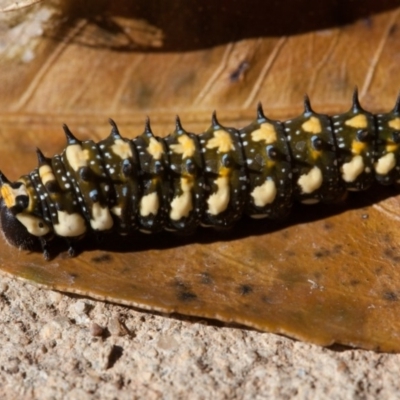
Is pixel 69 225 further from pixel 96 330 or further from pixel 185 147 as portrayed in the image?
pixel 185 147

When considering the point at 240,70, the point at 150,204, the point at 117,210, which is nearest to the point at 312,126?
the point at 240,70

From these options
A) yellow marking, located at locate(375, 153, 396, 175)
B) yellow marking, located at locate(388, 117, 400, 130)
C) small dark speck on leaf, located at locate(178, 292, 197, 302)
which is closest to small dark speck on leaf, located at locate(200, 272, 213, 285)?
small dark speck on leaf, located at locate(178, 292, 197, 302)

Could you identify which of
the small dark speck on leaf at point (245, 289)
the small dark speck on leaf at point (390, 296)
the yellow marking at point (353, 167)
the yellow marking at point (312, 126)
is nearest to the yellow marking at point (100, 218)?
the small dark speck on leaf at point (245, 289)

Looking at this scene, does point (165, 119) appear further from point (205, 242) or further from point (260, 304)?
point (260, 304)

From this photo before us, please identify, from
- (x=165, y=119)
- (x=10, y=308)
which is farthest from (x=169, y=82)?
(x=10, y=308)

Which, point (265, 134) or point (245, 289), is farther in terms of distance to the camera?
point (265, 134)

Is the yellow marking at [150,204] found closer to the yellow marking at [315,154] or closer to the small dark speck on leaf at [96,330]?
the small dark speck on leaf at [96,330]

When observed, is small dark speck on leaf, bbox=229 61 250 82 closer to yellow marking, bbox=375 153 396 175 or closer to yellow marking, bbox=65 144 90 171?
yellow marking, bbox=375 153 396 175
